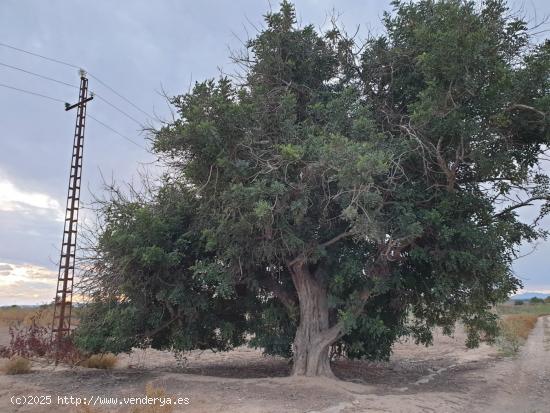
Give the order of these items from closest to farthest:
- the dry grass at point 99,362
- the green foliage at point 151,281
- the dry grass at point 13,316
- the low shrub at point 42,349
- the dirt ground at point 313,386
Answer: the dirt ground at point 313,386
the green foliage at point 151,281
the low shrub at point 42,349
the dry grass at point 99,362
the dry grass at point 13,316

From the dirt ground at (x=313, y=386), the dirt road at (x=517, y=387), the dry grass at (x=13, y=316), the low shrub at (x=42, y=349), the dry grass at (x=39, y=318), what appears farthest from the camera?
the dry grass at (x=13, y=316)

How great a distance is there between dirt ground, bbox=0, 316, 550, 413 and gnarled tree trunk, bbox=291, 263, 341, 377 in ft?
2.54

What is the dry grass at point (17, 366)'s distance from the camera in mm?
13719

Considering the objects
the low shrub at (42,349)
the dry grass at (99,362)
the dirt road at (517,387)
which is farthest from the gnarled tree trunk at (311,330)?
the dry grass at (99,362)

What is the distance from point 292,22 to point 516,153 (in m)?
6.48

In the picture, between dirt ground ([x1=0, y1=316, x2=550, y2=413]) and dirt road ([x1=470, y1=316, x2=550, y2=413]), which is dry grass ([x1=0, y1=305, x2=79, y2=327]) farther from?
dirt road ([x1=470, y1=316, x2=550, y2=413])

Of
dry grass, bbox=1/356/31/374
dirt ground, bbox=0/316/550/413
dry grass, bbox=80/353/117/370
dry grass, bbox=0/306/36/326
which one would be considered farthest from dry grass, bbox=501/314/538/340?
dry grass, bbox=0/306/36/326

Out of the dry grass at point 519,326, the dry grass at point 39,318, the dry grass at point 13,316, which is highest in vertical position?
the dry grass at point 13,316

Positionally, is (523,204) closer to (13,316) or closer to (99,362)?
(99,362)

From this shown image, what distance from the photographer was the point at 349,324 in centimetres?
1167

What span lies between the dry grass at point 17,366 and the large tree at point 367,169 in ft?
20.1

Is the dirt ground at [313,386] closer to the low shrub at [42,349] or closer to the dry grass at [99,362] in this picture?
the low shrub at [42,349]

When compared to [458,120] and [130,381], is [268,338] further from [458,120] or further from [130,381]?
[458,120]

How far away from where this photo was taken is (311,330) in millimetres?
12914
